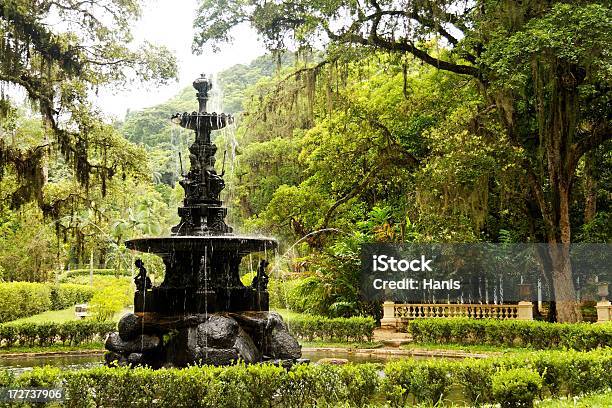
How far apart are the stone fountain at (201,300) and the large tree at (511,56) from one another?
6512mm

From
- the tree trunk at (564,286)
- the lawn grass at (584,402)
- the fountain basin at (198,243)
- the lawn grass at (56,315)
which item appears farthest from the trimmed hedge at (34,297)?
the lawn grass at (584,402)

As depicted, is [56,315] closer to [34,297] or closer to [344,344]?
[34,297]

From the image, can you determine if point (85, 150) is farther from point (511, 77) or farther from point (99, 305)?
point (511, 77)

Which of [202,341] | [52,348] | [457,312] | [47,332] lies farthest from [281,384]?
[457,312]

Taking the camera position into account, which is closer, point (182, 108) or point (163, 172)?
point (182, 108)

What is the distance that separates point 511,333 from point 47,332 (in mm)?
12904

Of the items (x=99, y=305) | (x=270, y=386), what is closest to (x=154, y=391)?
(x=270, y=386)

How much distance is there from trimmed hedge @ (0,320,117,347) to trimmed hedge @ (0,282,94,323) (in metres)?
7.88

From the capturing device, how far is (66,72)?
16.0m

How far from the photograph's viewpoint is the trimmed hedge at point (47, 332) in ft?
58.5

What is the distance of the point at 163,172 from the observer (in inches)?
2499

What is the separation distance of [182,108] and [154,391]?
53.3 m

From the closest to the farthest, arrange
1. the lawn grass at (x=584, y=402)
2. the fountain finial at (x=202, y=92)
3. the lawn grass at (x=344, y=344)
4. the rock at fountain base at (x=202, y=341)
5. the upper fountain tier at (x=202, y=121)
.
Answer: the lawn grass at (x=584, y=402) → the rock at fountain base at (x=202, y=341) → the upper fountain tier at (x=202, y=121) → the fountain finial at (x=202, y=92) → the lawn grass at (x=344, y=344)

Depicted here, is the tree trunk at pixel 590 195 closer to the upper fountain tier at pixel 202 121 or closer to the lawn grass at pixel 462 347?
the lawn grass at pixel 462 347
